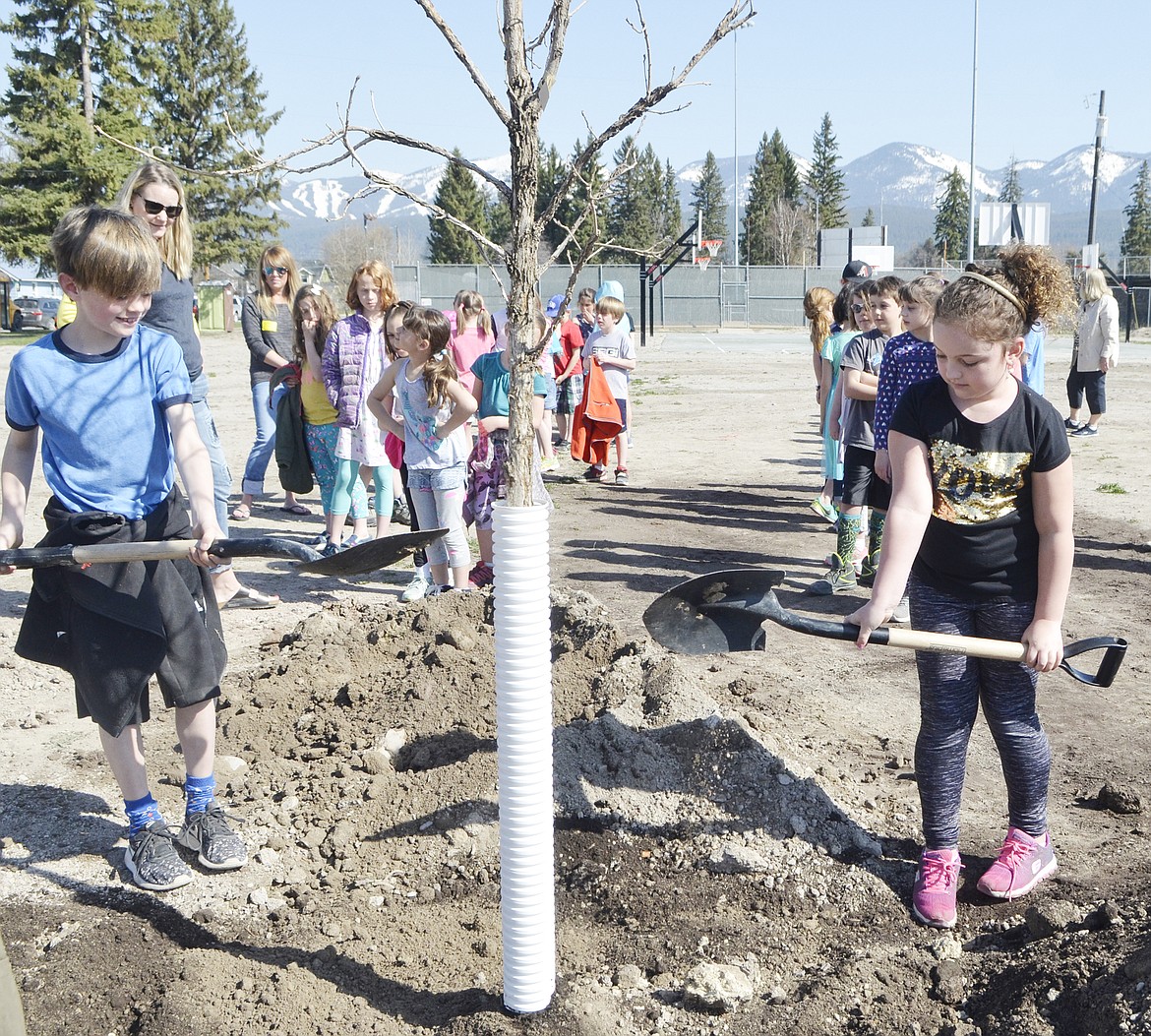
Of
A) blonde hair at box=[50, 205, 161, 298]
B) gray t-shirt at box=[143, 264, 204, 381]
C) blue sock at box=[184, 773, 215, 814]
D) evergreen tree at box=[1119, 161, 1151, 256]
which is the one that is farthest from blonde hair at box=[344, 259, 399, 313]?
evergreen tree at box=[1119, 161, 1151, 256]

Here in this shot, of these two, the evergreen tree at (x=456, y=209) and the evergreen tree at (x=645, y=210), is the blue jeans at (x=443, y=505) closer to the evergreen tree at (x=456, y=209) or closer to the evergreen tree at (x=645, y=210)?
the evergreen tree at (x=645, y=210)

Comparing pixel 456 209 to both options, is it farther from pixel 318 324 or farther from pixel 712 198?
pixel 318 324

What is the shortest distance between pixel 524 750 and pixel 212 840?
1.46m

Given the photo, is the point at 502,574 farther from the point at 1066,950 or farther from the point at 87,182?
the point at 87,182

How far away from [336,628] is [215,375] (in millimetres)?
17895

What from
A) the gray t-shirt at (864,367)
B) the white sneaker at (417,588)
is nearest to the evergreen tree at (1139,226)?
the gray t-shirt at (864,367)

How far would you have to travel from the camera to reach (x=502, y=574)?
2.39m

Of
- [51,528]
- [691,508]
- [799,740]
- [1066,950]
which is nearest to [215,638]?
[51,528]

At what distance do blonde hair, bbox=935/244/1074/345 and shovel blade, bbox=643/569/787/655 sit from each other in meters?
0.81

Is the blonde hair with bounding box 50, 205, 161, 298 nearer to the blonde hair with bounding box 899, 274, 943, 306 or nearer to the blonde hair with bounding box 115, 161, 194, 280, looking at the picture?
the blonde hair with bounding box 115, 161, 194, 280

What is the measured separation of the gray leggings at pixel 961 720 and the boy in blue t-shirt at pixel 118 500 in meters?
2.04

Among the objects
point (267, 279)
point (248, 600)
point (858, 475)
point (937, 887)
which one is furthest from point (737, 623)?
point (267, 279)

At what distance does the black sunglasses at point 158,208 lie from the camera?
440cm

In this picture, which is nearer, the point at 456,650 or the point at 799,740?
the point at 799,740
